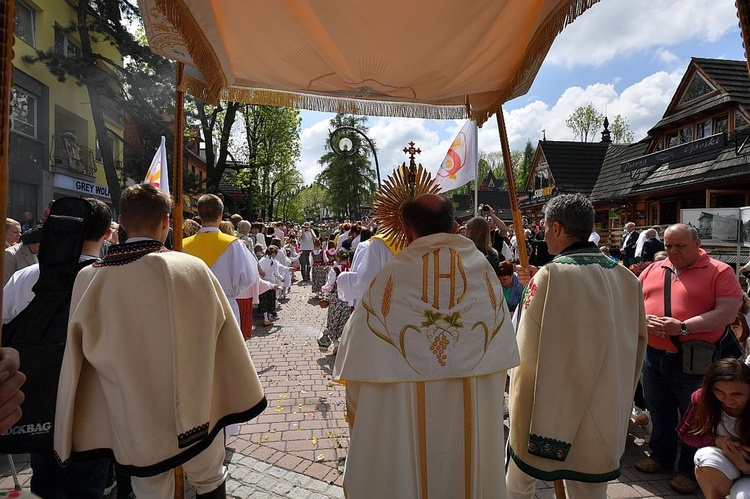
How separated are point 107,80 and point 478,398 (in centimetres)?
1788

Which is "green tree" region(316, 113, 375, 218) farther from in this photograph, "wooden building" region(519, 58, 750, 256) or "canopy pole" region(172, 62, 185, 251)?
"canopy pole" region(172, 62, 185, 251)

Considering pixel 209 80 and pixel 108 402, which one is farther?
pixel 209 80

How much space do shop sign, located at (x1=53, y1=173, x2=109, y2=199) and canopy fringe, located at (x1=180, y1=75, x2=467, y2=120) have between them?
20436 millimetres

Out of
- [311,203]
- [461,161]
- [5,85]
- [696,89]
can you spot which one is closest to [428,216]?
[5,85]

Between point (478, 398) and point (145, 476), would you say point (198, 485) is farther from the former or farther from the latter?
point (478, 398)

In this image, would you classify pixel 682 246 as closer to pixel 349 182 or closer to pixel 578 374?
pixel 578 374

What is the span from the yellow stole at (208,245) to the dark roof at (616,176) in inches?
909

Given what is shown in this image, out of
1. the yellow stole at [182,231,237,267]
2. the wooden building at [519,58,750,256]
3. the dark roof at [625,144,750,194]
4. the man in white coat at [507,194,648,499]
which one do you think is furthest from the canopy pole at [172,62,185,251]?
A: the wooden building at [519,58,750,256]

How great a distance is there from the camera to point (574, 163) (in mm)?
33562

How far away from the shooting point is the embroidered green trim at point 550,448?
95.4 inches

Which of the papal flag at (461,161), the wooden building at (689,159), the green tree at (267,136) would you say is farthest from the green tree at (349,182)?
the papal flag at (461,161)

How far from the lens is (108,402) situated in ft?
7.09

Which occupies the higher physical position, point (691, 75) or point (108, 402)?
point (691, 75)

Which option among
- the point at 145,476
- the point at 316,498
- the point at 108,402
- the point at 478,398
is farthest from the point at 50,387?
the point at 478,398
